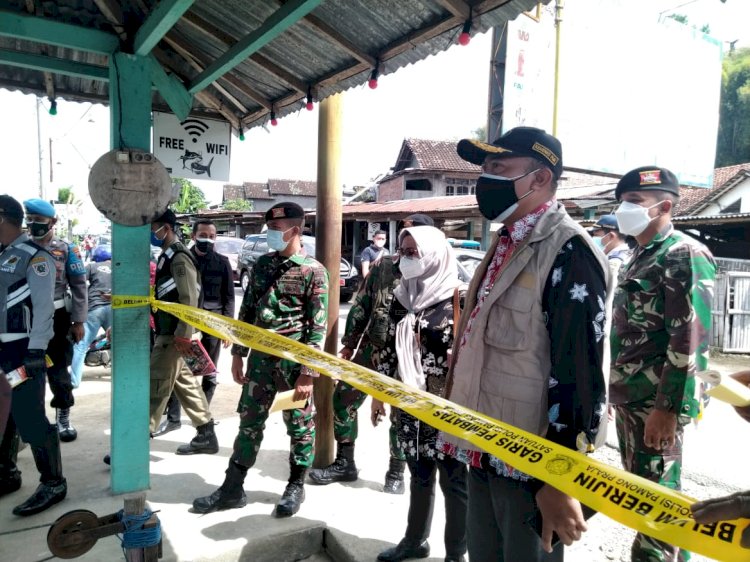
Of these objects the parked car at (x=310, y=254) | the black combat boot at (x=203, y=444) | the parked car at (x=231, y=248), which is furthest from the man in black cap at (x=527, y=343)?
the parked car at (x=231, y=248)

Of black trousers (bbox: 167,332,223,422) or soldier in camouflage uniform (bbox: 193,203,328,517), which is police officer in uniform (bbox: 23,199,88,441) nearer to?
black trousers (bbox: 167,332,223,422)

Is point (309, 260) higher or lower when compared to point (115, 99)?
lower

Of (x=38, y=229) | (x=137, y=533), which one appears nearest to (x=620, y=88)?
(x=38, y=229)

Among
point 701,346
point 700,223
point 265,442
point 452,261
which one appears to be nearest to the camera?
point 701,346

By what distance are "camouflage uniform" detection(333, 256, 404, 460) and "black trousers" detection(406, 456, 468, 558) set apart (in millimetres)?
487

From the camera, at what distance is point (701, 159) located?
13117mm

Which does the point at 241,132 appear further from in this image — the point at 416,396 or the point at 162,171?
the point at 416,396

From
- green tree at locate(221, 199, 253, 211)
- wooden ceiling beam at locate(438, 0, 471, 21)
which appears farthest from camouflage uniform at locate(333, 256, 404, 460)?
green tree at locate(221, 199, 253, 211)

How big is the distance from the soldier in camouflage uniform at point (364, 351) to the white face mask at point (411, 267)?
27 centimetres

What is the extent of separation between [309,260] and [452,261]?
96 cm

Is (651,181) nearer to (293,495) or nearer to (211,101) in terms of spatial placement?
(293,495)

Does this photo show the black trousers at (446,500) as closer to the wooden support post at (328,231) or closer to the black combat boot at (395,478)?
the black combat boot at (395,478)

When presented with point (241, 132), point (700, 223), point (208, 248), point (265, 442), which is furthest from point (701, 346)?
point (700, 223)

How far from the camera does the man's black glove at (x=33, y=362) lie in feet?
10.9
